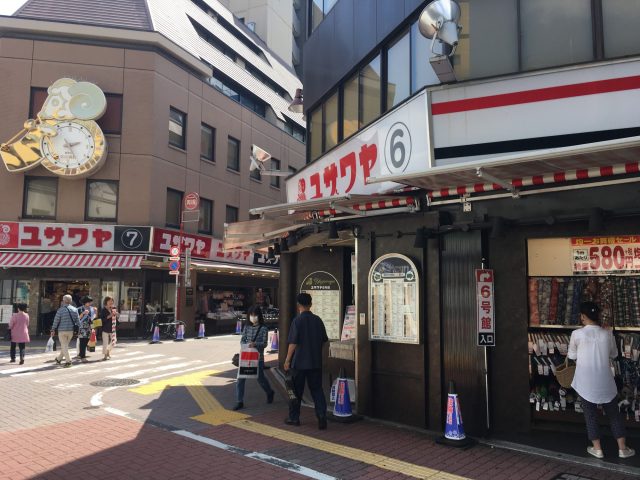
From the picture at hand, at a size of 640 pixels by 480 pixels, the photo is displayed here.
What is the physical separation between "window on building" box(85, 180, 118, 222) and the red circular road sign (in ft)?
9.60

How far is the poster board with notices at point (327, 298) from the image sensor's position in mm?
11352

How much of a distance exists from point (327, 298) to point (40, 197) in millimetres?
15261

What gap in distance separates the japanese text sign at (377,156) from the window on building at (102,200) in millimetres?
12825

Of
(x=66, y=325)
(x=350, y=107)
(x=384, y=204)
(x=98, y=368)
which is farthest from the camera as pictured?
(x=98, y=368)

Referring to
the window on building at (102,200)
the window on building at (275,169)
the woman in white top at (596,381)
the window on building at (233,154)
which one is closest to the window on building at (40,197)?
the window on building at (102,200)

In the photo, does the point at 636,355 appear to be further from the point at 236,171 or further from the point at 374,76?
the point at 236,171

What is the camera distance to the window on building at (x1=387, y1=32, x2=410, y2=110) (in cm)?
898

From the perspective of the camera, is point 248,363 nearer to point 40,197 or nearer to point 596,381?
point 596,381

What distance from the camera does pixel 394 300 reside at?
7.89 m

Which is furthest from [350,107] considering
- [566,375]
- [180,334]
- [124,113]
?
→ [124,113]

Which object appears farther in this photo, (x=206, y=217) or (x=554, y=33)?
(x=206, y=217)

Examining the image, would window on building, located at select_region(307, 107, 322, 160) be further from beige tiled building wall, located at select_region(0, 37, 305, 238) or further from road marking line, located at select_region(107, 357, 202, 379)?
beige tiled building wall, located at select_region(0, 37, 305, 238)

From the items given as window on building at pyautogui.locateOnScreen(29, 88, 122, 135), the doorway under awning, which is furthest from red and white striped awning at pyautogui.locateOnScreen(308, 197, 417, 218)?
window on building at pyautogui.locateOnScreen(29, 88, 122, 135)

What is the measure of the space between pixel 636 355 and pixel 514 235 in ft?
7.22
